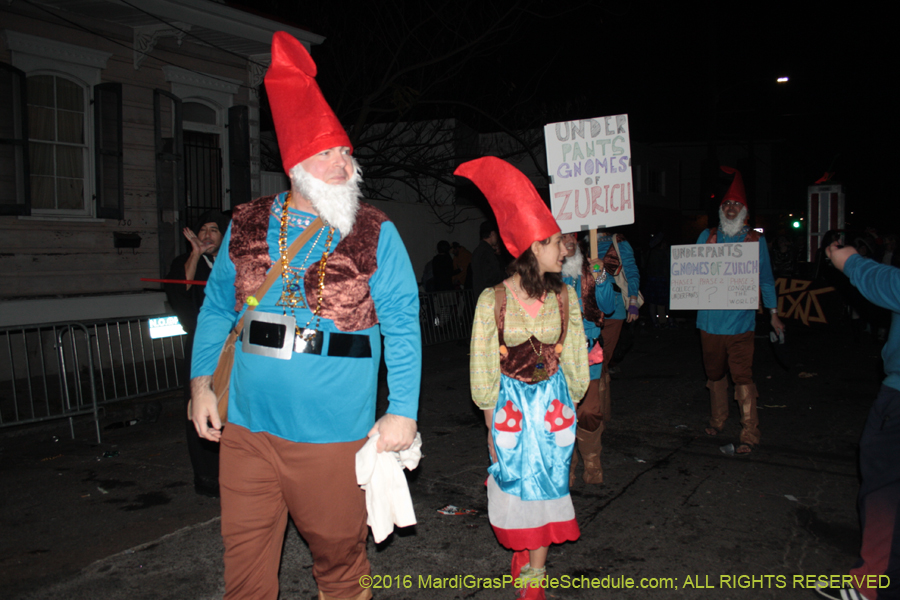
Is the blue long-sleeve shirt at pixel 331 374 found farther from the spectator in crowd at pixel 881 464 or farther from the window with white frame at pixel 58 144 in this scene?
the window with white frame at pixel 58 144

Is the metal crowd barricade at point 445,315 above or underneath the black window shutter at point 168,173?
underneath

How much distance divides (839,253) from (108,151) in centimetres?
945

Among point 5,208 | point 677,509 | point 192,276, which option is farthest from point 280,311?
point 5,208

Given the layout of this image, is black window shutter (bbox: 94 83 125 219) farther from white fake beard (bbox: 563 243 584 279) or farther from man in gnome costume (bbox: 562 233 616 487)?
white fake beard (bbox: 563 243 584 279)

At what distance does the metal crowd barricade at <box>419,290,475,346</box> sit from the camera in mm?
12375

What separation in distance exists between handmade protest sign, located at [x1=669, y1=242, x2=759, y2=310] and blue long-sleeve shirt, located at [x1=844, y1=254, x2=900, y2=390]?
8.36 ft

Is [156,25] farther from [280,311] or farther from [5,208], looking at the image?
[280,311]

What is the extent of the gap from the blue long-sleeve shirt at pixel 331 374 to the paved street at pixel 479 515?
Answer: 1604 mm

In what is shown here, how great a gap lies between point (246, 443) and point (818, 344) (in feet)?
Result: 41.4

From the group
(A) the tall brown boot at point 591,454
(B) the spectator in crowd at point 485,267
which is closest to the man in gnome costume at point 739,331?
(A) the tall brown boot at point 591,454

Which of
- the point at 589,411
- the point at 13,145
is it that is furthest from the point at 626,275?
the point at 13,145

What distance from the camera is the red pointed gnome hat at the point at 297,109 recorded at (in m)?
2.43

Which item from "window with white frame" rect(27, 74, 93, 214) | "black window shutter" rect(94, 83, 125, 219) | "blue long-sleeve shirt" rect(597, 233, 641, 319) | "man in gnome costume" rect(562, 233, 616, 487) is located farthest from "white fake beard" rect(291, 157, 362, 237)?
"black window shutter" rect(94, 83, 125, 219)

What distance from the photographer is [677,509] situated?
179 inches
